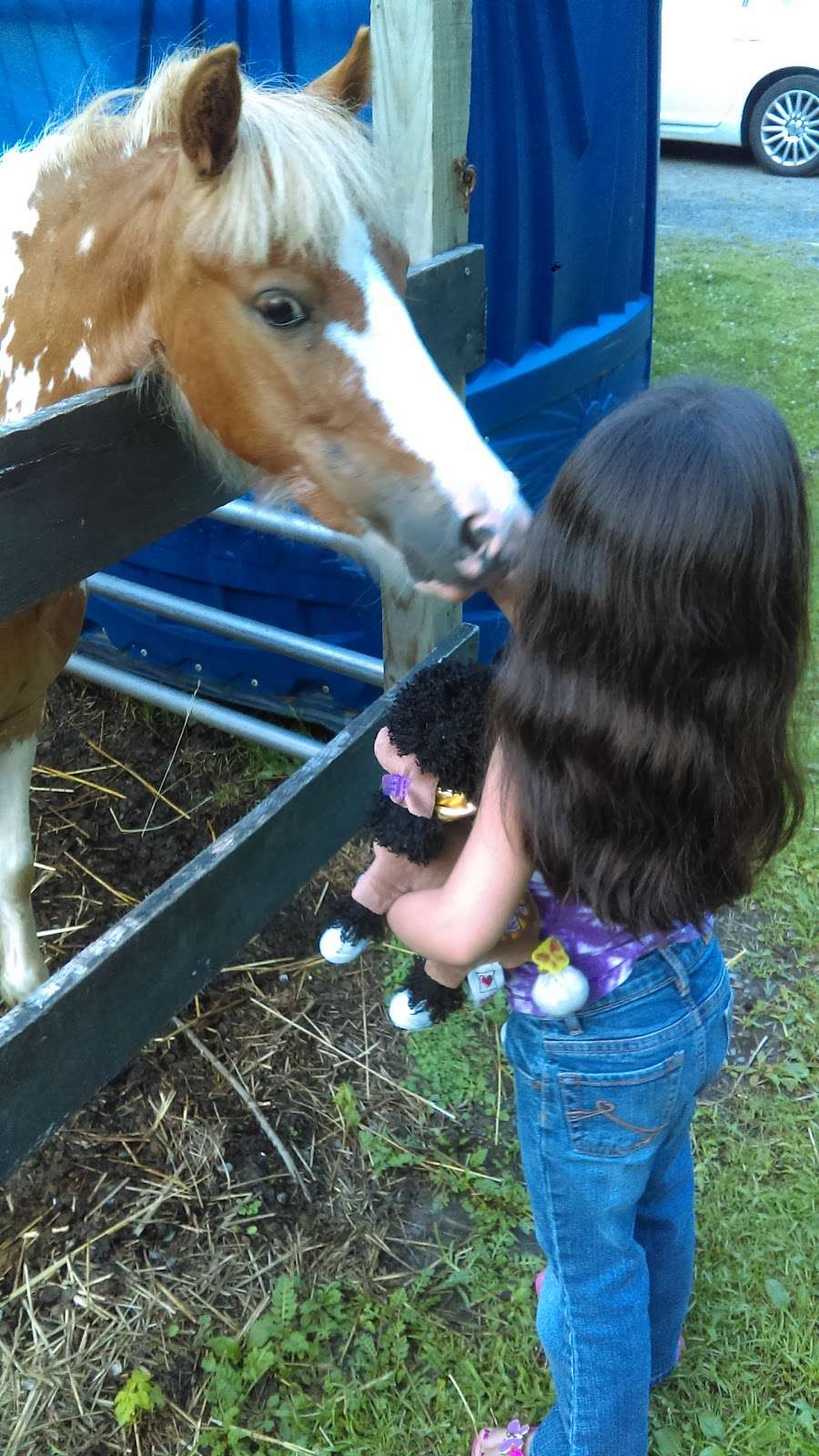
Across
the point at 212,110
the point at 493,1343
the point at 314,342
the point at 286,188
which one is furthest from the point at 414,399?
the point at 493,1343

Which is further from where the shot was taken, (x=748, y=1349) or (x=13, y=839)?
(x=13, y=839)

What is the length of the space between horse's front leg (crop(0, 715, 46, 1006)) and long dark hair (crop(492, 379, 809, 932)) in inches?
51.4

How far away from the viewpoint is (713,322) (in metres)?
6.32

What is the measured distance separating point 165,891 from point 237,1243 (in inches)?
29.6

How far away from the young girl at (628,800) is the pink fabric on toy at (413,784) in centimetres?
7

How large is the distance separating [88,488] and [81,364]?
35 centimetres

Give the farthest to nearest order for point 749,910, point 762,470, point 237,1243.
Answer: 1. point 749,910
2. point 237,1243
3. point 762,470

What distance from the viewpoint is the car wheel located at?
9703 mm

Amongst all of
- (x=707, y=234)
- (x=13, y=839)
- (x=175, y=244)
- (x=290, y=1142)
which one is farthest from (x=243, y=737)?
(x=707, y=234)

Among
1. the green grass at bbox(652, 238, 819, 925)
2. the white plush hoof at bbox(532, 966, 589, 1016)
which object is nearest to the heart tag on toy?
the white plush hoof at bbox(532, 966, 589, 1016)

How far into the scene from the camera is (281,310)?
1273 mm

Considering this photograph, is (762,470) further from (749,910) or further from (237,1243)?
(749,910)

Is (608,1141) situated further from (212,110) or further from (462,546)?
(212,110)

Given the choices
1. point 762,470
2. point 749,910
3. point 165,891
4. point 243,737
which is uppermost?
point 762,470
